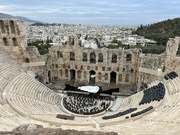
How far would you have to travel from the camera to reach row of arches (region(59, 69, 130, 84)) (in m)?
31.9

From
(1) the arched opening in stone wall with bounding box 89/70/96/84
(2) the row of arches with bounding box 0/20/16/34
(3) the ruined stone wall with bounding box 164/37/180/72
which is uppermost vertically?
(2) the row of arches with bounding box 0/20/16/34

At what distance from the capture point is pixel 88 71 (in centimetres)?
3253

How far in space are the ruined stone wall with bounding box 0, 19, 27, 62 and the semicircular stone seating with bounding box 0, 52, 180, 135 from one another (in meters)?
1.79

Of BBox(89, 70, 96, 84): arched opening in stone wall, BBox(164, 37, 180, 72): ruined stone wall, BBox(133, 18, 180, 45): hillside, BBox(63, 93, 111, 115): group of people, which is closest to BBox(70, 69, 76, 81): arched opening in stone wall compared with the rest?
BBox(89, 70, 96, 84): arched opening in stone wall

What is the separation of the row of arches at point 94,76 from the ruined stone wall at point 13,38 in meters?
7.66

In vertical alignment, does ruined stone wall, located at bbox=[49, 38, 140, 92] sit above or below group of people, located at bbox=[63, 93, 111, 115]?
above

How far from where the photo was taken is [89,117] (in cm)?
2038

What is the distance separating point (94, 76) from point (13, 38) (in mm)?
14425

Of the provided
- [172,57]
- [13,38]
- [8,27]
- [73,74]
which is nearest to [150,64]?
[172,57]

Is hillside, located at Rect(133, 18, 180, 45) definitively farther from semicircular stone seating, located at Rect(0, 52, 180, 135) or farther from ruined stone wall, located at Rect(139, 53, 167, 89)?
semicircular stone seating, located at Rect(0, 52, 180, 135)

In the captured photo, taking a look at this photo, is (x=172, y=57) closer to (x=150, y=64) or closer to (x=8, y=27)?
(x=150, y=64)

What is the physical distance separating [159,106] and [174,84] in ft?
16.7

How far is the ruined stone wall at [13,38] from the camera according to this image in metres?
28.8

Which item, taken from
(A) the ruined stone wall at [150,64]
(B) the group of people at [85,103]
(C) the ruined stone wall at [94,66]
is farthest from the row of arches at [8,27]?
(A) the ruined stone wall at [150,64]
